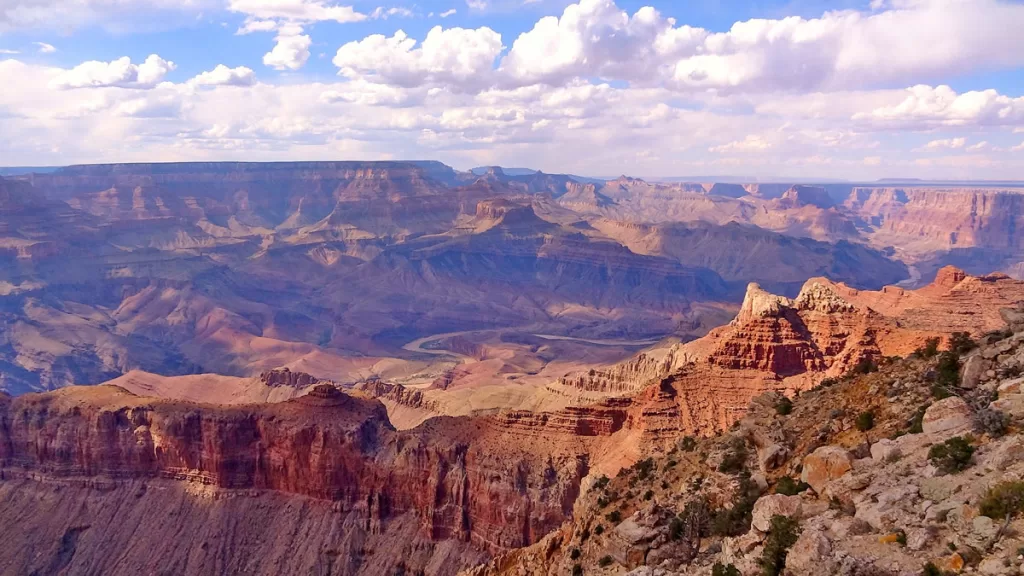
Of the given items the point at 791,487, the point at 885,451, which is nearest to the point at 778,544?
the point at 791,487

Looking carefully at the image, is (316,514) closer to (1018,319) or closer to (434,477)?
(434,477)

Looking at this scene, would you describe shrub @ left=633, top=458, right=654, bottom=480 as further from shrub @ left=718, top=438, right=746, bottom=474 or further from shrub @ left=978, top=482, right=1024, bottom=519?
shrub @ left=978, top=482, right=1024, bottom=519

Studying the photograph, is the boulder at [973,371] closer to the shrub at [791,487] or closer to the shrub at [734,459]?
the shrub at [791,487]

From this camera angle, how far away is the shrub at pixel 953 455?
1662 centimetres

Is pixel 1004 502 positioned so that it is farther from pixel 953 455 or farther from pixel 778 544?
pixel 778 544

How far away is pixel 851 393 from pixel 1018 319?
571 cm

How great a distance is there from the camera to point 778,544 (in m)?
16.9

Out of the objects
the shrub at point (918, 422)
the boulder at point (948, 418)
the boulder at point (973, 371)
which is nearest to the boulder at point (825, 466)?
the shrub at point (918, 422)

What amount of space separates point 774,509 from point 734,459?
9.29 meters

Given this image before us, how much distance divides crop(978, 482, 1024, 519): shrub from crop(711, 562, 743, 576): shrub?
203 inches

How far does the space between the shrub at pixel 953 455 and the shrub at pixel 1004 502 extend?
2071 mm

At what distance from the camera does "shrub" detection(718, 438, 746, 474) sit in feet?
89.1

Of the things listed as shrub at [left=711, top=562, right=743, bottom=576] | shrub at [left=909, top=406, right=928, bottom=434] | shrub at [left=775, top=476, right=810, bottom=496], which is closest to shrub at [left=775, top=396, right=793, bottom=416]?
shrub at [left=909, top=406, right=928, bottom=434]

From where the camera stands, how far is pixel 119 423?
67500 mm
